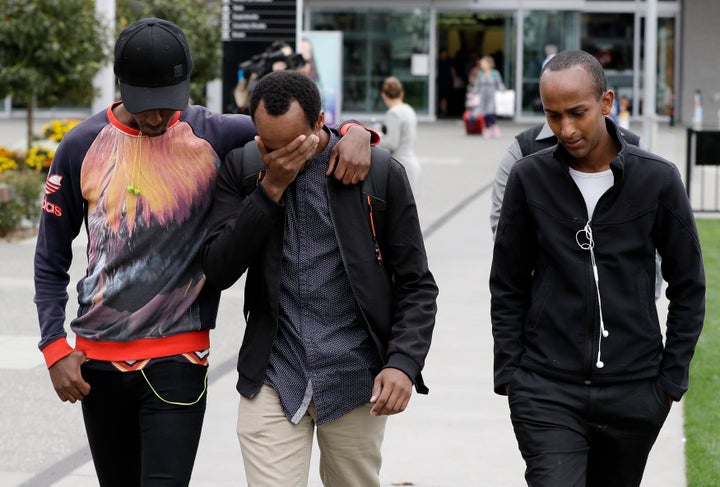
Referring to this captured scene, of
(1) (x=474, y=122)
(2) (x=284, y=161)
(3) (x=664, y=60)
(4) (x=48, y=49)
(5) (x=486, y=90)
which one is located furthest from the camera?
(3) (x=664, y=60)

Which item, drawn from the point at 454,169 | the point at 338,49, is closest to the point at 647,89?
the point at 338,49

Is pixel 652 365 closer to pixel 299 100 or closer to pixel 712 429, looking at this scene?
pixel 299 100

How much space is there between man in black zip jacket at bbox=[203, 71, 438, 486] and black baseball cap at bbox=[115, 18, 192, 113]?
258mm

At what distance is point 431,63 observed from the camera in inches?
1512

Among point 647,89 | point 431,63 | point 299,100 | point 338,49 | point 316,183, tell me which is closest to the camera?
point 299,100

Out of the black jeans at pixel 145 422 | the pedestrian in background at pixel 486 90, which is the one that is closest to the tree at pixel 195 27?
→ the pedestrian in background at pixel 486 90

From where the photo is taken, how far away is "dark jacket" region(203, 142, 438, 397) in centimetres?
358

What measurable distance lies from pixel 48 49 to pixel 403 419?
440 inches

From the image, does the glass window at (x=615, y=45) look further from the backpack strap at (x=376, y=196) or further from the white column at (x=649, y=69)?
the backpack strap at (x=376, y=196)

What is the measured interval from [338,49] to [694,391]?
10.9 meters

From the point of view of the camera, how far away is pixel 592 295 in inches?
140

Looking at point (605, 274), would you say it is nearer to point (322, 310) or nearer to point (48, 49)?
point (322, 310)

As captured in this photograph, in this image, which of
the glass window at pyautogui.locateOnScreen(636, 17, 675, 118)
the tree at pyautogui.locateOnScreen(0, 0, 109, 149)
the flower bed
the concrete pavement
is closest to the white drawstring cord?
the concrete pavement

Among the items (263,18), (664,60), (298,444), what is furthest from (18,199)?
(664,60)
